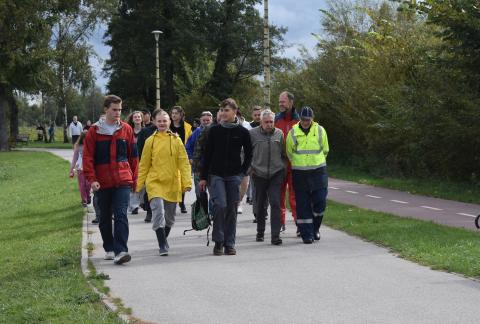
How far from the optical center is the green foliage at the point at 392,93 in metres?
18.0

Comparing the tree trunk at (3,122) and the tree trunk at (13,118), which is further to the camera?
the tree trunk at (13,118)

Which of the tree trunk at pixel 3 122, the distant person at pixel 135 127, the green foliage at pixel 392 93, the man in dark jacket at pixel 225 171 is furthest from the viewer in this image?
the tree trunk at pixel 3 122

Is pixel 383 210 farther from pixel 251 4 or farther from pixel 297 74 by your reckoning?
pixel 251 4

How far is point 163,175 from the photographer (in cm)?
941

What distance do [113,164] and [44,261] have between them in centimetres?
144

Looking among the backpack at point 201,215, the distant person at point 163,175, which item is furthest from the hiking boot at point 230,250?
the distant person at point 163,175

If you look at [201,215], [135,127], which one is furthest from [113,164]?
[135,127]

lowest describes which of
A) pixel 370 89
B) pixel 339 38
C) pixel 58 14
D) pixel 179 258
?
pixel 179 258

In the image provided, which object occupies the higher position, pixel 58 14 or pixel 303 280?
pixel 58 14

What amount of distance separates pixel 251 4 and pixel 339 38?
68.0ft

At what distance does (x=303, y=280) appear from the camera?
7609mm

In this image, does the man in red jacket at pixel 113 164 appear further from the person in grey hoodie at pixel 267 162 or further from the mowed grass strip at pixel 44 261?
the person in grey hoodie at pixel 267 162

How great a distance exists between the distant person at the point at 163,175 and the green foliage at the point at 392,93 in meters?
9.42

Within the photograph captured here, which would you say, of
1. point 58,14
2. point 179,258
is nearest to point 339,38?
point 58,14
